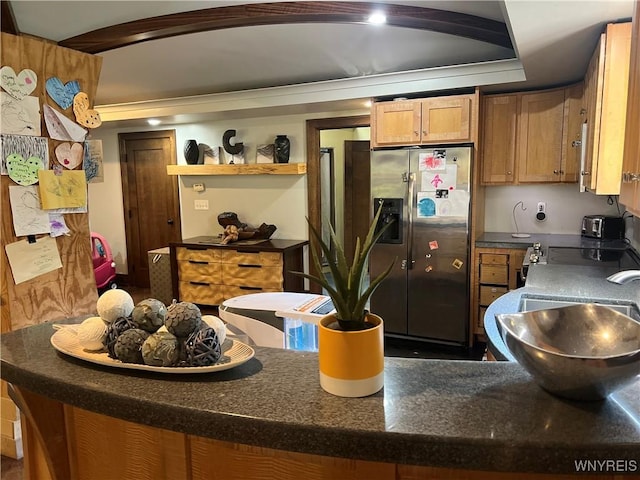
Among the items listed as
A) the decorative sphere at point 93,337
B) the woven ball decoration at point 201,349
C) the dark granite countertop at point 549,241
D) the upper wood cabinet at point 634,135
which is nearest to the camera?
the woven ball decoration at point 201,349

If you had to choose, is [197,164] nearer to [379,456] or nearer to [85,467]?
[85,467]

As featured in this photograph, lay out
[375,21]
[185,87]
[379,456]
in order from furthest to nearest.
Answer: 1. [185,87]
2. [375,21]
3. [379,456]

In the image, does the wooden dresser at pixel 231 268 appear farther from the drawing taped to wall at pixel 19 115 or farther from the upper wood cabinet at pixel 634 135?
the upper wood cabinet at pixel 634 135

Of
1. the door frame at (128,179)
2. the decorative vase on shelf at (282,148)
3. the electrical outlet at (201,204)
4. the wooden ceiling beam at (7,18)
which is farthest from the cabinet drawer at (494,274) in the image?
the door frame at (128,179)

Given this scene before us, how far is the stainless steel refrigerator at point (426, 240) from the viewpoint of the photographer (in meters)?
3.70

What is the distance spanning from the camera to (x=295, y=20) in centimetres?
263

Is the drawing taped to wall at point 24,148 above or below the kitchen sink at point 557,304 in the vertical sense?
above

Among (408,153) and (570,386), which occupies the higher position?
(408,153)

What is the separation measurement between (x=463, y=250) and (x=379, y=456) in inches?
126

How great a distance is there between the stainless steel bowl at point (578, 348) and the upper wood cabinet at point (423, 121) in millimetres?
2934

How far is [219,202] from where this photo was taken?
5.49 meters

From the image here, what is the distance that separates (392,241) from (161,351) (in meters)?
3.15

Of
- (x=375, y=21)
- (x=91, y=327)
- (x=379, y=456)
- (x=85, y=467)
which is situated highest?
(x=375, y=21)

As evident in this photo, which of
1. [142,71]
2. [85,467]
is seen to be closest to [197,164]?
[142,71]
